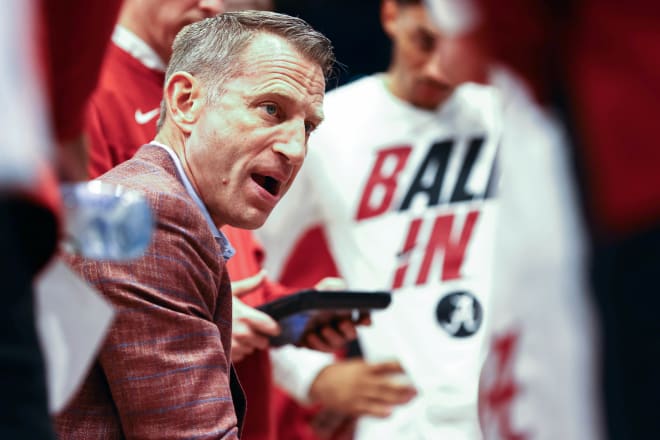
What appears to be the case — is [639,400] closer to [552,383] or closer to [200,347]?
[552,383]

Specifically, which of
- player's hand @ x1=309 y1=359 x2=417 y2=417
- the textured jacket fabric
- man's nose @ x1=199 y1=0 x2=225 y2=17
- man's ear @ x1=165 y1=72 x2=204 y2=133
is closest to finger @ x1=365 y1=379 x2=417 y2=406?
player's hand @ x1=309 y1=359 x2=417 y2=417

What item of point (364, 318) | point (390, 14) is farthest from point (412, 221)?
point (364, 318)

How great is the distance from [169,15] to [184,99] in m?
0.70

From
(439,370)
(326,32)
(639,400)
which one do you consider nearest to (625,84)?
(639,400)

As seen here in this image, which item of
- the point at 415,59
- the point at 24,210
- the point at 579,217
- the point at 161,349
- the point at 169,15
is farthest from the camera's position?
the point at 415,59

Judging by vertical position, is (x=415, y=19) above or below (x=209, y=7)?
above

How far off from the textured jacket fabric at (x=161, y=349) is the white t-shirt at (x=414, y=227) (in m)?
1.66

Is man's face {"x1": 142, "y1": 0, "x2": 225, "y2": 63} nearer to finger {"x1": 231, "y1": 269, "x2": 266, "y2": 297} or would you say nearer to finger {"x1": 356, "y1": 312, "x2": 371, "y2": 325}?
finger {"x1": 231, "y1": 269, "x2": 266, "y2": 297}

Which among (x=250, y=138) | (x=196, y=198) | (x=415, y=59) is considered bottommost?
(x=196, y=198)

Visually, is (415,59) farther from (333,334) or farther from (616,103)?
(616,103)

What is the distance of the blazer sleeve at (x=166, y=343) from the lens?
213 cm

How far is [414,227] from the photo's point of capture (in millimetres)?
3924

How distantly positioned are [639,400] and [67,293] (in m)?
0.63

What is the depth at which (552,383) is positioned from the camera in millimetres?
1541
